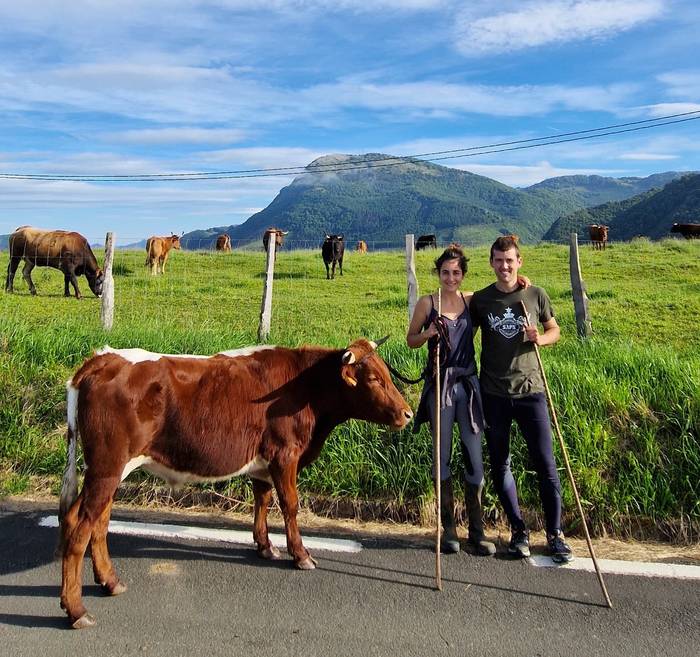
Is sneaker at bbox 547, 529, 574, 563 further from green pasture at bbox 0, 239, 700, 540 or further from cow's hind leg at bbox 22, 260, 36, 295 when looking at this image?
cow's hind leg at bbox 22, 260, 36, 295

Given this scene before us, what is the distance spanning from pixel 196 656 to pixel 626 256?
22286 millimetres

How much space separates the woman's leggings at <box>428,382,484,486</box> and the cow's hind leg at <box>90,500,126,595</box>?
7.53 feet

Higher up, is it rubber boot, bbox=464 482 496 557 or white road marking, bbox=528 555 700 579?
rubber boot, bbox=464 482 496 557

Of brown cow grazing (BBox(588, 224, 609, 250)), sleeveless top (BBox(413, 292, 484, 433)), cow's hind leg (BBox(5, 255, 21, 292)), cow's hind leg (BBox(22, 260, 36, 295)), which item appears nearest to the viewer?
sleeveless top (BBox(413, 292, 484, 433))

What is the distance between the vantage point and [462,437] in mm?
4871

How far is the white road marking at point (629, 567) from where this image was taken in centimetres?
439

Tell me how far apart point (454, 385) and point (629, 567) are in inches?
65.2

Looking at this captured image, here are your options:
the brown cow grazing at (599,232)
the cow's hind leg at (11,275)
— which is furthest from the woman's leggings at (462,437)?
the brown cow grazing at (599,232)

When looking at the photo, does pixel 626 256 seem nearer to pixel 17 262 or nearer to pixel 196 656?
pixel 17 262

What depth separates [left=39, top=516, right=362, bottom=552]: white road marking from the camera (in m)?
4.91

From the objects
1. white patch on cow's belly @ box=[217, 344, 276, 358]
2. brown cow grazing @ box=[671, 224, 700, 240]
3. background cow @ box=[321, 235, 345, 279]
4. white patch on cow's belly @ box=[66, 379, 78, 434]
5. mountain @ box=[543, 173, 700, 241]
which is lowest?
white patch on cow's belly @ box=[66, 379, 78, 434]

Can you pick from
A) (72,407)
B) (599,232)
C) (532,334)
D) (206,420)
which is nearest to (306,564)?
(206,420)

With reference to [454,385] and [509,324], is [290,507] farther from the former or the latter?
[509,324]

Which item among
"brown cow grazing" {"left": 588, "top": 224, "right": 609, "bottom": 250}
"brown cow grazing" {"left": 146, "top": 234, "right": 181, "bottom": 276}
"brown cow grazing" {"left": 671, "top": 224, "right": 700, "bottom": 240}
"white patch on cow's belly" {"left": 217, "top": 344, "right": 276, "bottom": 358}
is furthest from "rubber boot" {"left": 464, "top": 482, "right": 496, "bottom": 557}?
"brown cow grazing" {"left": 671, "top": 224, "right": 700, "bottom": 240}
